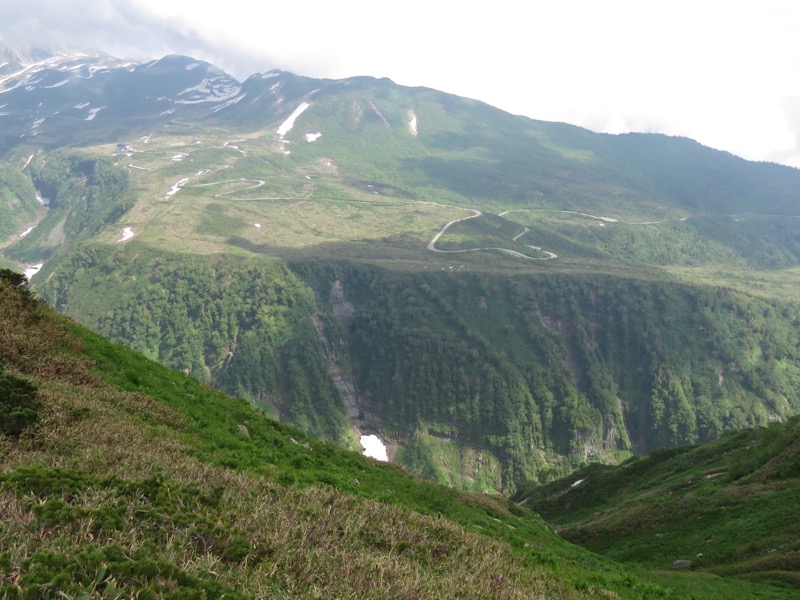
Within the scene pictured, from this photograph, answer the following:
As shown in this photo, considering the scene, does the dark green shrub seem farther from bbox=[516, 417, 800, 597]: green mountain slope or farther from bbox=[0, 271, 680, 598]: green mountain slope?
bbox=[516, 417, 800, 597]: green mountain slope

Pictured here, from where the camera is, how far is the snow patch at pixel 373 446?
176125 millimetres

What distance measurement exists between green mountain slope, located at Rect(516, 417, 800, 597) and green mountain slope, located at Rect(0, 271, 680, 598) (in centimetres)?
1828

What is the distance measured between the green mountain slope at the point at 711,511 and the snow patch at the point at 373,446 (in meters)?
110

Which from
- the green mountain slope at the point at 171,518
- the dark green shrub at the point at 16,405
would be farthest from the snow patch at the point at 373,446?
the dark green shrub at the point at 16,405

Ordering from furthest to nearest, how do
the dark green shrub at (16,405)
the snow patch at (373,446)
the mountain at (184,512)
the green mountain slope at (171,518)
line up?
1. the snow patch at (373,446)
2. the dark green shrub at (16,405)
3. the mountain at (184,512)
4. the green mountain slope at (171,518)

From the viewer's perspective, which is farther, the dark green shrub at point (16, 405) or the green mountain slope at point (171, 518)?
the dark green shrub at point (16, 405)

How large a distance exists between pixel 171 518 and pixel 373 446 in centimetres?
17949

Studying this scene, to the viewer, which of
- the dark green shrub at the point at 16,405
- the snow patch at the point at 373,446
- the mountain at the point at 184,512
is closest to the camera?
the mountain at the point at 184,512

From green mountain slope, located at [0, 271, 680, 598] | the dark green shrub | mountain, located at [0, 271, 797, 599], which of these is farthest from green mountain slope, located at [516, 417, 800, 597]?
the dark green shrub

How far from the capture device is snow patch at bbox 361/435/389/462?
176 m

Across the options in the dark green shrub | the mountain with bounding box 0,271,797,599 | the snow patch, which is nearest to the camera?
the mountain with bounding box 0,271,797,599

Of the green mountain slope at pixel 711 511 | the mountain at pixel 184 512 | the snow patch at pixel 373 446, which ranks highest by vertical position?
the mountain at pixel 184 512

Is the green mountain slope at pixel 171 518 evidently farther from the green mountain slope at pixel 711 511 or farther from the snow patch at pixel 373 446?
the snow patch at pixel 373 446

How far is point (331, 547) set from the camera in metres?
11.0
